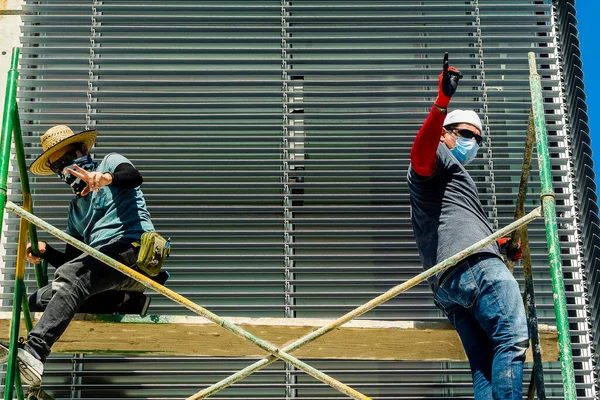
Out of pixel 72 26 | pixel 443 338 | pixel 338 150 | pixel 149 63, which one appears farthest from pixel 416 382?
pixel 72 26

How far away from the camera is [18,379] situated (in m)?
6.02

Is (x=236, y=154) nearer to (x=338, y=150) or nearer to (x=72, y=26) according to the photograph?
(x=338, y=150)

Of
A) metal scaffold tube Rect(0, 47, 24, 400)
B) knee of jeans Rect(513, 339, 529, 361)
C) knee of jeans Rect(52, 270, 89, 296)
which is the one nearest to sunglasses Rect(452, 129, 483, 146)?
knee of jeans Rect(513, 339, 529, 361)

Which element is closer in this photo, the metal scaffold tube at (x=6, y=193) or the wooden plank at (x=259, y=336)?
the metal scaffold tube at (x=6, y=193)

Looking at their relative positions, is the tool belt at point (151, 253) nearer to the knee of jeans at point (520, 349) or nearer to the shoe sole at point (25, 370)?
the shoe sole at point (25, 370)

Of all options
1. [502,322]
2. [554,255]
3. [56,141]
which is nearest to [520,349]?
[502,322]

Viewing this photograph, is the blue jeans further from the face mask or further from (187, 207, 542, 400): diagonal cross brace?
the face mask

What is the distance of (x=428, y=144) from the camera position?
554 cm

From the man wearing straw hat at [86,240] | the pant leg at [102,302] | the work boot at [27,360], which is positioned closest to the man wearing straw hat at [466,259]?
the man wearing straw hat at [86,240]

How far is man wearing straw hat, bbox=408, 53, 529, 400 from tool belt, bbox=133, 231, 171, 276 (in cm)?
141

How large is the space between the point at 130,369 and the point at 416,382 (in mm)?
1877

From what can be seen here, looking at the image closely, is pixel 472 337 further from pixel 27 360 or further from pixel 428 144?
pixel 27 360

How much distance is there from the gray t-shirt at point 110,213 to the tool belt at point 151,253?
0.70 ft

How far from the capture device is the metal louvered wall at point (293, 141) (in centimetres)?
730
